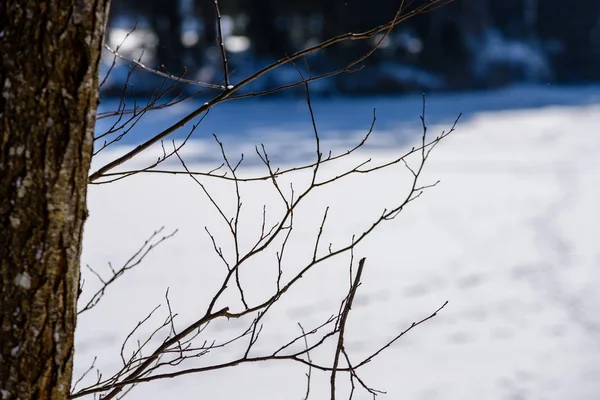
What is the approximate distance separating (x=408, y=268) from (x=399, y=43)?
15.7m

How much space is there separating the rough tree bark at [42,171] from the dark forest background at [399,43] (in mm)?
17754

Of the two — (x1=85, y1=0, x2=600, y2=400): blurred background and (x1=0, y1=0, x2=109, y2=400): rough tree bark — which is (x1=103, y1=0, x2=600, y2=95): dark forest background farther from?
(x1=0, y1=0, x2=109, y2=400): rough tree bark

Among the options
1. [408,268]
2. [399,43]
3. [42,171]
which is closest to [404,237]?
[408,268]

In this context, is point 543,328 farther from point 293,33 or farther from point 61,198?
point 293,33

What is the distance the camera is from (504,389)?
4.38 metres

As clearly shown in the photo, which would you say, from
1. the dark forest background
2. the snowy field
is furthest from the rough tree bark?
the dark forest background

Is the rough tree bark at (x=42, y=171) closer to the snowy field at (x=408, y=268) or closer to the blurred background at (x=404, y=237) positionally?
the blurred background at (x=404, y=237)

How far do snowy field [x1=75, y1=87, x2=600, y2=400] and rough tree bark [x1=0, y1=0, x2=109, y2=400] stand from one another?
2939 millimetres

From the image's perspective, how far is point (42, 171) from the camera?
1.31 m

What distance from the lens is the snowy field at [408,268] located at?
4.57 meters

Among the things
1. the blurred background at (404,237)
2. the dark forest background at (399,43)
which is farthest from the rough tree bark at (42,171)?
the dark forest background at (399,43)

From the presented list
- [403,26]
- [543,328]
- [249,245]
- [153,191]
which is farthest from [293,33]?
[543,328]

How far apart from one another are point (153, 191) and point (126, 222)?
1.34m

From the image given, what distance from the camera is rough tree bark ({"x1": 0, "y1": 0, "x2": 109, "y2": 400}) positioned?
1.28 m
